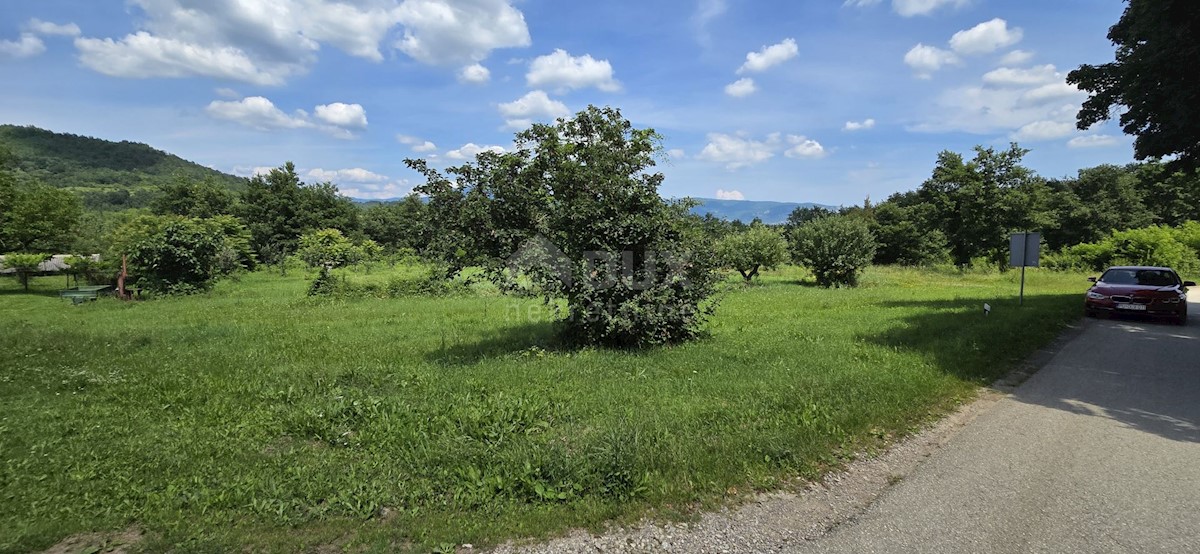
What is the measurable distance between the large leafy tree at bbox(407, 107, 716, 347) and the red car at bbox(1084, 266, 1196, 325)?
Result: 11.0 metres

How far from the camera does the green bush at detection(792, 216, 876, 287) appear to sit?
24.0 metres

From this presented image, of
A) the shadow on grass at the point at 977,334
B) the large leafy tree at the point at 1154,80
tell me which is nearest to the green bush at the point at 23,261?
the shadow on grass at the point at 977,334

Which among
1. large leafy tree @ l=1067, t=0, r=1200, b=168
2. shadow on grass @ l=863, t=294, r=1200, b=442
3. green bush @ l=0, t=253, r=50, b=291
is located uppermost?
large leafy tree @ l=1067, t=0, r=1200, b=168

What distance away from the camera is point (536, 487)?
3.84 meters

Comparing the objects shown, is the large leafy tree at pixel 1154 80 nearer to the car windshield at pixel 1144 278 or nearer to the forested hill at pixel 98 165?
the car windshield at pixel 1144 278

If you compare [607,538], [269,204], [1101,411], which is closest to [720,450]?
[607,538]

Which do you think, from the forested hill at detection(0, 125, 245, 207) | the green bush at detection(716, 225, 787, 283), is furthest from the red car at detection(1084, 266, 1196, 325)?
the forested hill at detection(0, 125, 245, 207)

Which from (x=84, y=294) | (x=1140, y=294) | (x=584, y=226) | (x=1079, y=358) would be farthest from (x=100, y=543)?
(x=84, y=294)

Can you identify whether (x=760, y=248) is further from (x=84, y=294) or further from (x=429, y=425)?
(x=84, y=294)

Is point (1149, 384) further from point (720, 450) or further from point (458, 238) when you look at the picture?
point (458, 238)

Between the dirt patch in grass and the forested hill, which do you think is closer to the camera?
the dirt patch in grass

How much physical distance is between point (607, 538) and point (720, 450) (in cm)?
142

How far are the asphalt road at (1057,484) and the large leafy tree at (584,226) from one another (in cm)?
437

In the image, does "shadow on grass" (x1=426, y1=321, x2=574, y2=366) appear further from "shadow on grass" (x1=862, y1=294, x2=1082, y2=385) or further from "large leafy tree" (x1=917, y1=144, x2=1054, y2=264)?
"large leafy tree" (x1=917, y1=144, x2=1054, y2=264)
